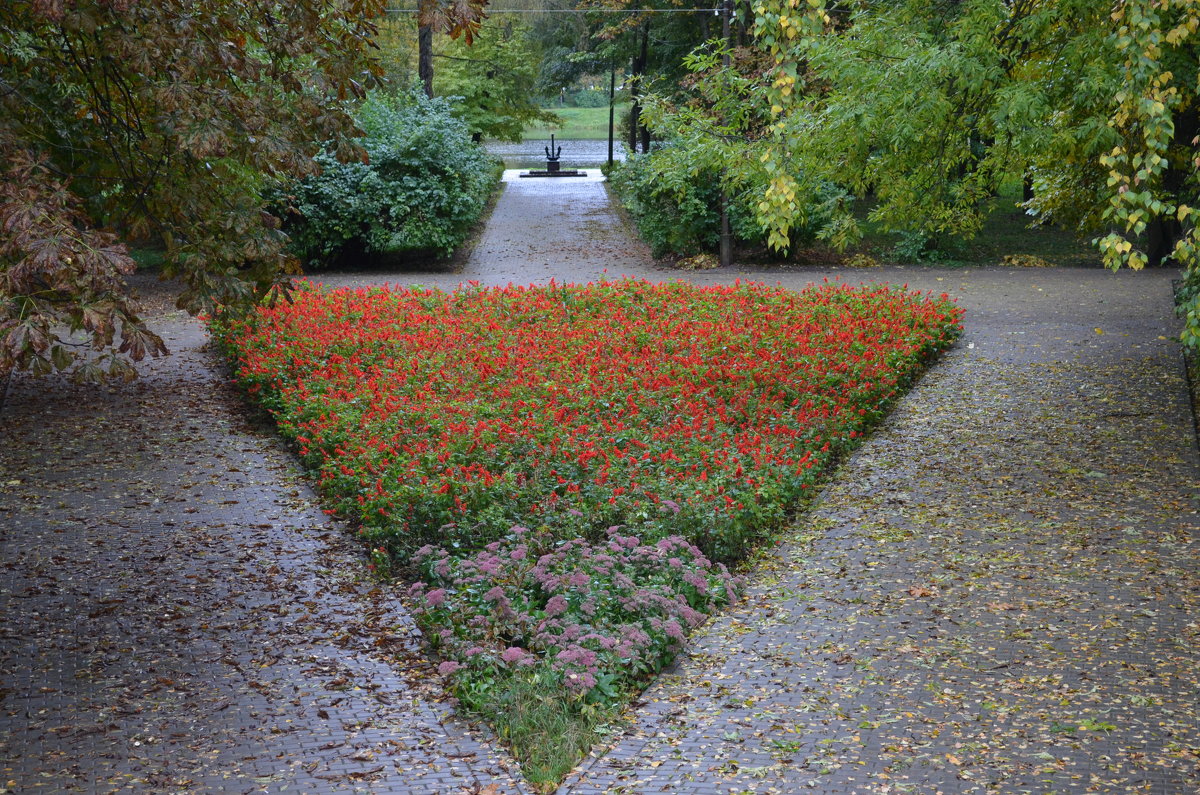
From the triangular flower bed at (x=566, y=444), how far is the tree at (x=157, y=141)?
5.04 feet

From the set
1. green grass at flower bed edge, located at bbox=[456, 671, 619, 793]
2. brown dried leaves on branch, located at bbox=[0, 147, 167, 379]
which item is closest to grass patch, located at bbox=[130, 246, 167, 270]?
brown dried leaves on branch, located at bbox=[0, 147, 167, 379]

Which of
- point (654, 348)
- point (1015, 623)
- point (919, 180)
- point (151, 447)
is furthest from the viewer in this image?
point (654, 348)

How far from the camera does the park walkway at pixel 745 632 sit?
13.7 feet

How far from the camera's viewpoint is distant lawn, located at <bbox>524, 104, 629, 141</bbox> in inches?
2503

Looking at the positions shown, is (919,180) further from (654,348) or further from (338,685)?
(338,685)

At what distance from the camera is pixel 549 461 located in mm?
7203

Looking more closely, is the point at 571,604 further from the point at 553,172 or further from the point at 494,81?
the point at 553,172

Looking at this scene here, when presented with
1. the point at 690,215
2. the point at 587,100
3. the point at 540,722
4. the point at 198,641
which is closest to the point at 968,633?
the point at 540,722

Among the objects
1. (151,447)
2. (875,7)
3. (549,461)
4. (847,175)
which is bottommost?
(151,447)

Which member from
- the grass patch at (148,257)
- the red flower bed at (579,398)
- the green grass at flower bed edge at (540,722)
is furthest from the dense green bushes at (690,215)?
the green grass at flower bed edge at (540,722)

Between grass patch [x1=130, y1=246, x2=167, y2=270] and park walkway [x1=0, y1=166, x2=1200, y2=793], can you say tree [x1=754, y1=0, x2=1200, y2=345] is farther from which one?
grass patch [x1=130, y1=246, x2=167, y2=270]

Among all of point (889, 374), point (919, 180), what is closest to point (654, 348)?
point (889, 374)

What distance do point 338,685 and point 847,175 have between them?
628cm

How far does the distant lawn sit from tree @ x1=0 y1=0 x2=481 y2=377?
5330 cm
